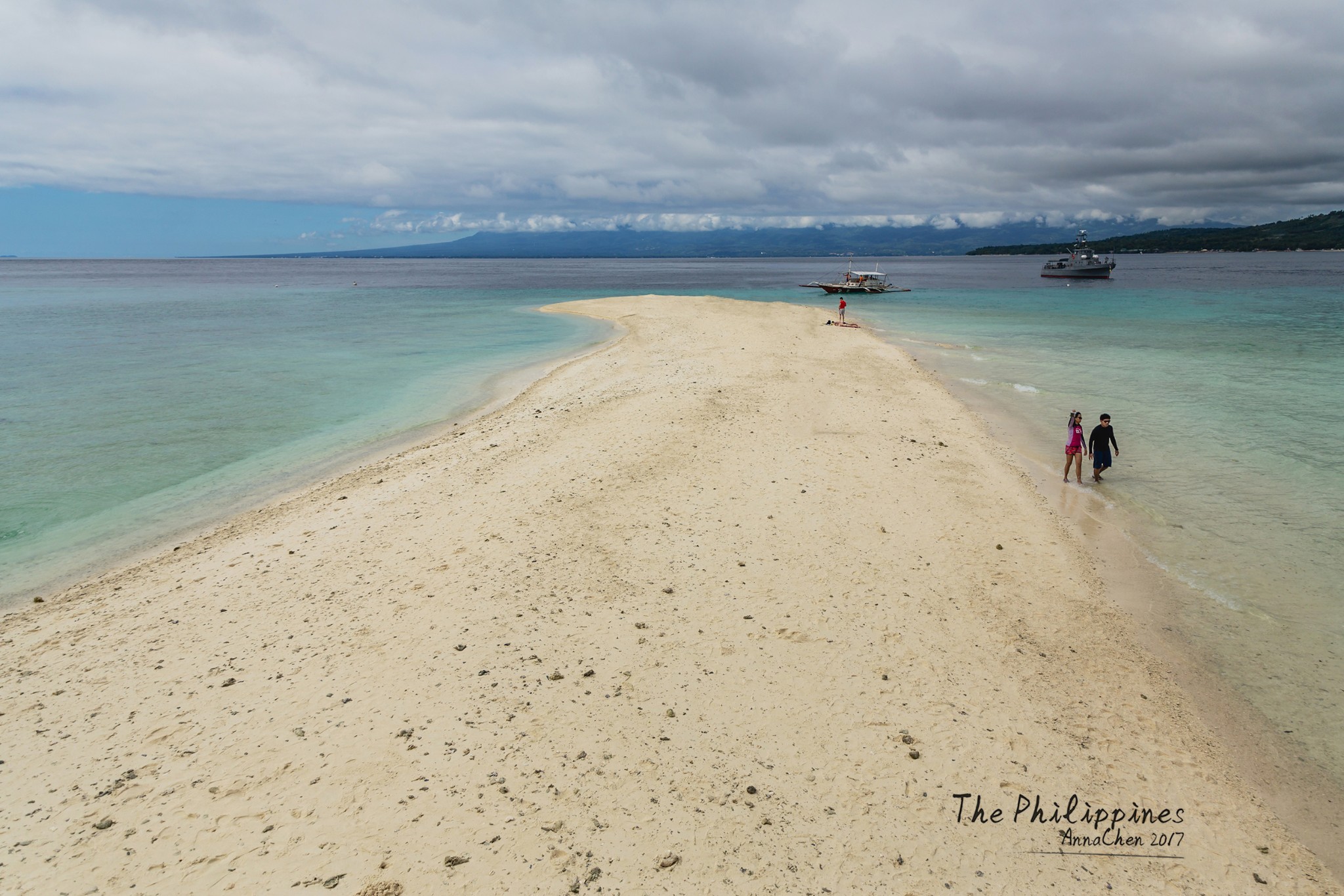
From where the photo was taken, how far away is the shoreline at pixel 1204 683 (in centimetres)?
640

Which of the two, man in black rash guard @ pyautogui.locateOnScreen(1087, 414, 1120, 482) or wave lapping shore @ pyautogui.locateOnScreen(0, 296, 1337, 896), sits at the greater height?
man in black rash guard @ pyautogui.locateOnScreen(1087, 414, 1120, 482)

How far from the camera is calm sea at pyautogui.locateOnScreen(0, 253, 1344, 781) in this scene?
435 inches

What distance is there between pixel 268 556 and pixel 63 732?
413cm

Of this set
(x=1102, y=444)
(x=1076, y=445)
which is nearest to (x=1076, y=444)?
(x=1076, y=445)

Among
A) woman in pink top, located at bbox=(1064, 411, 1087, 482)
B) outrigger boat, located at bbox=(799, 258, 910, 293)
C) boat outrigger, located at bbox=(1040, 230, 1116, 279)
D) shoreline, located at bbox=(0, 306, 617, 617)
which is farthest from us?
boat outrigger, located at bbox=(1040, 230, 1116, 279)

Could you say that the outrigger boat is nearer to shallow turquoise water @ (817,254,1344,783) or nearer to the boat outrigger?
shallow turquoise water @ (817,254,1344,783)

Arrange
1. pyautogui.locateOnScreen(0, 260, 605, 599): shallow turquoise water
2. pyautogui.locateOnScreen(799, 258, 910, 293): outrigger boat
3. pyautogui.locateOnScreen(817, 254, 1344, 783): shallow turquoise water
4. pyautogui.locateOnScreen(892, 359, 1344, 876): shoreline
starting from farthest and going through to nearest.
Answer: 1. pyautogui.locateOnScreen(799, 258, 910, 293): outrigger boat
2. pyautogui.locateOnScreen(0, 260, 605, 599): shallow turquoise water
3. pyautogui.locateOnScreen(817, 254, 1344, 783): shallow turquoise water
4. pyautogui.locateOnScreen(892, 359, 1344, 876): shoreline

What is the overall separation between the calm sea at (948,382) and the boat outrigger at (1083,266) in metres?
→ 51.0

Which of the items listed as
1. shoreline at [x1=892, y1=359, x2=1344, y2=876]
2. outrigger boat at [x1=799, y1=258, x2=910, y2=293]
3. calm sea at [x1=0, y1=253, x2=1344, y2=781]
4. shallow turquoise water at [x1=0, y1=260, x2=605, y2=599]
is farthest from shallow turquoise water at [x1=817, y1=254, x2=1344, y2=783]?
outrigger boat at [x1=799, y1=258, x2=910, y2=293]

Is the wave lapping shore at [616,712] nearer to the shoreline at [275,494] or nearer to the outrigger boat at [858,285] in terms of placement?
the shoreline at [275,494]

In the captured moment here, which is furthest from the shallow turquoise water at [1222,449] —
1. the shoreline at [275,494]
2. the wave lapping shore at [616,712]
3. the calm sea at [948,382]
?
the shoreline at [275,494]

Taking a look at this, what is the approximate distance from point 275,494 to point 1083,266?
5106 inches

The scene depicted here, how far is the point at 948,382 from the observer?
2833 centimetres

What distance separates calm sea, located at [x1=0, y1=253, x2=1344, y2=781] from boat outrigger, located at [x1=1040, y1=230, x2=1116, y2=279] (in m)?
51.0
